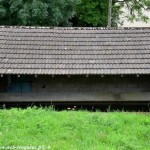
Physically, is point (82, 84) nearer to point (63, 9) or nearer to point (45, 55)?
point (45, 55)

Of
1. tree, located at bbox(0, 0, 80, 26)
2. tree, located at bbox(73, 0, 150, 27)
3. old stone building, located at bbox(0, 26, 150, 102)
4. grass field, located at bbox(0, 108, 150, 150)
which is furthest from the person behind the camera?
tree, located at bbox(73, 0, 150, 27)

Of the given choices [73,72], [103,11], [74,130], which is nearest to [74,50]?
[73,72]

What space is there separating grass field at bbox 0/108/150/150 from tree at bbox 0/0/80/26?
13073 millimetres

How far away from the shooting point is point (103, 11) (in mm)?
27312

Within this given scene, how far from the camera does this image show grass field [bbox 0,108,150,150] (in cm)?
715

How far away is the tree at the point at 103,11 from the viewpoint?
26125mm

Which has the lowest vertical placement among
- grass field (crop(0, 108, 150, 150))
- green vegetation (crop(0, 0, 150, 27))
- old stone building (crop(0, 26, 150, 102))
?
grass field (crop(0, 108, 150, 150))

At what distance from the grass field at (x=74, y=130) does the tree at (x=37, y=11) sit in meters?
13.1

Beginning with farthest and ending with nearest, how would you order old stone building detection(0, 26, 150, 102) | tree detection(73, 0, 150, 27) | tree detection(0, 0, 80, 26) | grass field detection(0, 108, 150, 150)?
tree detection(73, 0, 150, 27), tree detection(0, 0, 80, 26), old stone building detection(0, 26, 150, 102), grass field detection(0, 108, 150, 150)

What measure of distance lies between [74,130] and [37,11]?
14268mm

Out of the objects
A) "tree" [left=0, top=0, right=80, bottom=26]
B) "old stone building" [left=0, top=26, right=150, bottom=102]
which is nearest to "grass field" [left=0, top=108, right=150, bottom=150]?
"old stone building" [left=0, top=26, right=150, bottom=102]

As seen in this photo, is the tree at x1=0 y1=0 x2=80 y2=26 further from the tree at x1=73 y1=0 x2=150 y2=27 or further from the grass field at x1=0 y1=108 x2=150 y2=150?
the grass field at x1=0 y1=108 x2=150 y2=150

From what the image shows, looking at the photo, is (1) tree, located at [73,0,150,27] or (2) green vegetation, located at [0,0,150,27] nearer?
(2) green vegetation, located at [0,0,150,27]

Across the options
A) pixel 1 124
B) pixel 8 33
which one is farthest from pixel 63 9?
pixel 1 124
